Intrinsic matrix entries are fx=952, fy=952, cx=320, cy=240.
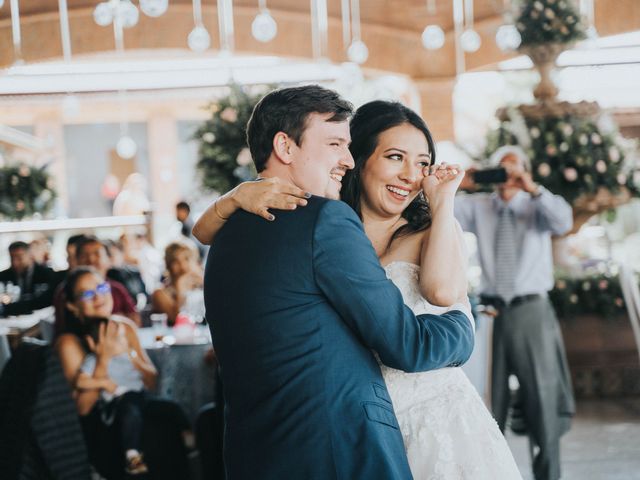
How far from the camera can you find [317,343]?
66.0 inches

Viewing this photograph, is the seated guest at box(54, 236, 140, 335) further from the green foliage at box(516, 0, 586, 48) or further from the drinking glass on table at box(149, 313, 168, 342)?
the green foliage at box(516, 0, 586, 48)

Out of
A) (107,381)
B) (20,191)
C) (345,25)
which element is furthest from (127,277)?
(345,25)

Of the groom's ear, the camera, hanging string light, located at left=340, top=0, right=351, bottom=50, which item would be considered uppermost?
hanging string light, located at left=340, top=0, right=351, bottom=50

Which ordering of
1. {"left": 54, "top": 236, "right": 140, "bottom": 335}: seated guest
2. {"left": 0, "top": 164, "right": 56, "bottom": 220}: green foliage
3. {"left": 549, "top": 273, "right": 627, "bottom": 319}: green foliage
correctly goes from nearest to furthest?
{"left": 54, "top": 236, "right": 140, "bottom": 335}: seated guest
{"left": 549, "top": 273, "right": 627, "bottom": 319}: green foliage
{"left": 0, "top": 164, "right": 56, "bottom": 220}: green foliage

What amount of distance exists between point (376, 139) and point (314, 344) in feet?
2.16

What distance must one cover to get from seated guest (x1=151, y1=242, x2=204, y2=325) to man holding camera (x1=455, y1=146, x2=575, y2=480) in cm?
168

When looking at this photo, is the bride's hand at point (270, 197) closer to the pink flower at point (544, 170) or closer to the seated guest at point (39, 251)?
the pink flower at point (544, 170)

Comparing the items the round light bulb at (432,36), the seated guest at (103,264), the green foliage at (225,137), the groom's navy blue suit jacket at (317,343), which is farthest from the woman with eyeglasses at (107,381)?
the round light bulb at (432,36)

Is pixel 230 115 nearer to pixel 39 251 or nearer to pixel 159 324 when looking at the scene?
pixel 159 324

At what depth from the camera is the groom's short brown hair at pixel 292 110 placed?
180 centimetres

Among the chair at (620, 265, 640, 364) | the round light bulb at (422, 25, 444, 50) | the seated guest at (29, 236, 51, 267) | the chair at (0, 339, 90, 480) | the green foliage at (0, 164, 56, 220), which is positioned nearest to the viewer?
the chair at (0, 339, 90, 480)

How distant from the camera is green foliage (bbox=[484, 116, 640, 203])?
5930 mm

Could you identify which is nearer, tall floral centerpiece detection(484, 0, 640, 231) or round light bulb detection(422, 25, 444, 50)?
tall floral centerpiece detection(484, 0, 640, 231)

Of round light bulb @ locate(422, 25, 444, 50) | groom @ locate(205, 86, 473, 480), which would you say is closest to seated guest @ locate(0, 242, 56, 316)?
round light bulb @ locate(422, 25, 444, 50)
